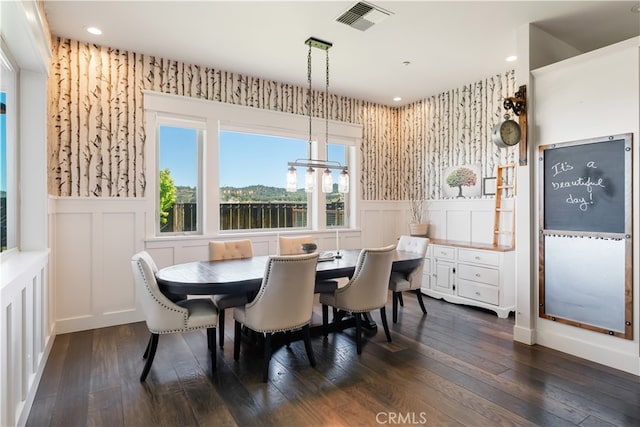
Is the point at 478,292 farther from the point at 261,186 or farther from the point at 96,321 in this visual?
the point at 96,321

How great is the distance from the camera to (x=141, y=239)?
3.99m

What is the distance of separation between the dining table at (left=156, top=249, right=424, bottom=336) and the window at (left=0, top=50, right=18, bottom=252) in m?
1.05

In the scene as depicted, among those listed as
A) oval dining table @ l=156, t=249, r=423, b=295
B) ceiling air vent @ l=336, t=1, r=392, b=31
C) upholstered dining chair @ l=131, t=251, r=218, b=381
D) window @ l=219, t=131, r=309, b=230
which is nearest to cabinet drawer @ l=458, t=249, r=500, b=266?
oval dining table @ l=156, t=249, r=423, b=295

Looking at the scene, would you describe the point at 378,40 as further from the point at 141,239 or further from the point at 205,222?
the point at 141,239

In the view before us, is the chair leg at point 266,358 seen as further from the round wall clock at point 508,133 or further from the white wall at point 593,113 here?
the round wall clock at point 508,133

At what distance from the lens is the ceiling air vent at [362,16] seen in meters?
3.04

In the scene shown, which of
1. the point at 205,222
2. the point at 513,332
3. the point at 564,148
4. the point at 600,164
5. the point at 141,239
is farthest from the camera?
the point at 205,222

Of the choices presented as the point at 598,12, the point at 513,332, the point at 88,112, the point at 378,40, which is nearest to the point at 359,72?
the point at 378,40

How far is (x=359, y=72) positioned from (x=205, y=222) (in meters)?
2.74

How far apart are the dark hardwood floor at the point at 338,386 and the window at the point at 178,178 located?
1.46 metres

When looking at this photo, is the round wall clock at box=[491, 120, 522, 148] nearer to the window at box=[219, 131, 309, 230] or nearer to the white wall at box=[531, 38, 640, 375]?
the white wall at box=[531, 38, 640, 375]

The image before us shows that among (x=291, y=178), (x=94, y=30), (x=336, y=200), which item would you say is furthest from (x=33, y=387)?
(x=336, y=200)

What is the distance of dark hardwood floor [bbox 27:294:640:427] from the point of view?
2.16 metres

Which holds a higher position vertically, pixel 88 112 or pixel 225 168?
pixel 88 112
